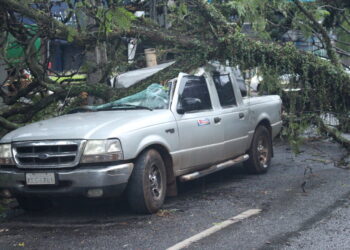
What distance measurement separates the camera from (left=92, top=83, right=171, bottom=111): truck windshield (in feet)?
24.6

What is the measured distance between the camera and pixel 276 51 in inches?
347

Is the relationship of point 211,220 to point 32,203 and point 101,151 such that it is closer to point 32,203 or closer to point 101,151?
point 101,151

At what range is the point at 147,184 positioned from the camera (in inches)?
255

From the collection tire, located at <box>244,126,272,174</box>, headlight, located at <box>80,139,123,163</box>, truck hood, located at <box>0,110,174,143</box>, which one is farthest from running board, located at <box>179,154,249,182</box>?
headlight, located at <box>80,139,123,163</box>

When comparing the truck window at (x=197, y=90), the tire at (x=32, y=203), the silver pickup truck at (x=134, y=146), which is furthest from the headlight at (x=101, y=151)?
the truck window at (x=197, y=90)

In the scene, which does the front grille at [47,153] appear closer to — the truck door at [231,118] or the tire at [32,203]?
the tire at [32,203]

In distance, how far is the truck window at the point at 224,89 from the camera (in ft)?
28.3

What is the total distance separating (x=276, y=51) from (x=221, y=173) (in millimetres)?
2364

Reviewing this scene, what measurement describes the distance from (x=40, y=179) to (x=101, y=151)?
775 millimetres

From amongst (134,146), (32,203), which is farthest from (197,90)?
(32,203)

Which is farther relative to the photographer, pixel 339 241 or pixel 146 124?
pixel 146 124

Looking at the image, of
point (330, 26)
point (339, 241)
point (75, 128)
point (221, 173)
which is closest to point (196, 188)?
point (221, 173)

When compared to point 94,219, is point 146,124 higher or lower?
higher

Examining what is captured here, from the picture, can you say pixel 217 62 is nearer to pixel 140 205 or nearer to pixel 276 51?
pixel 276 51
